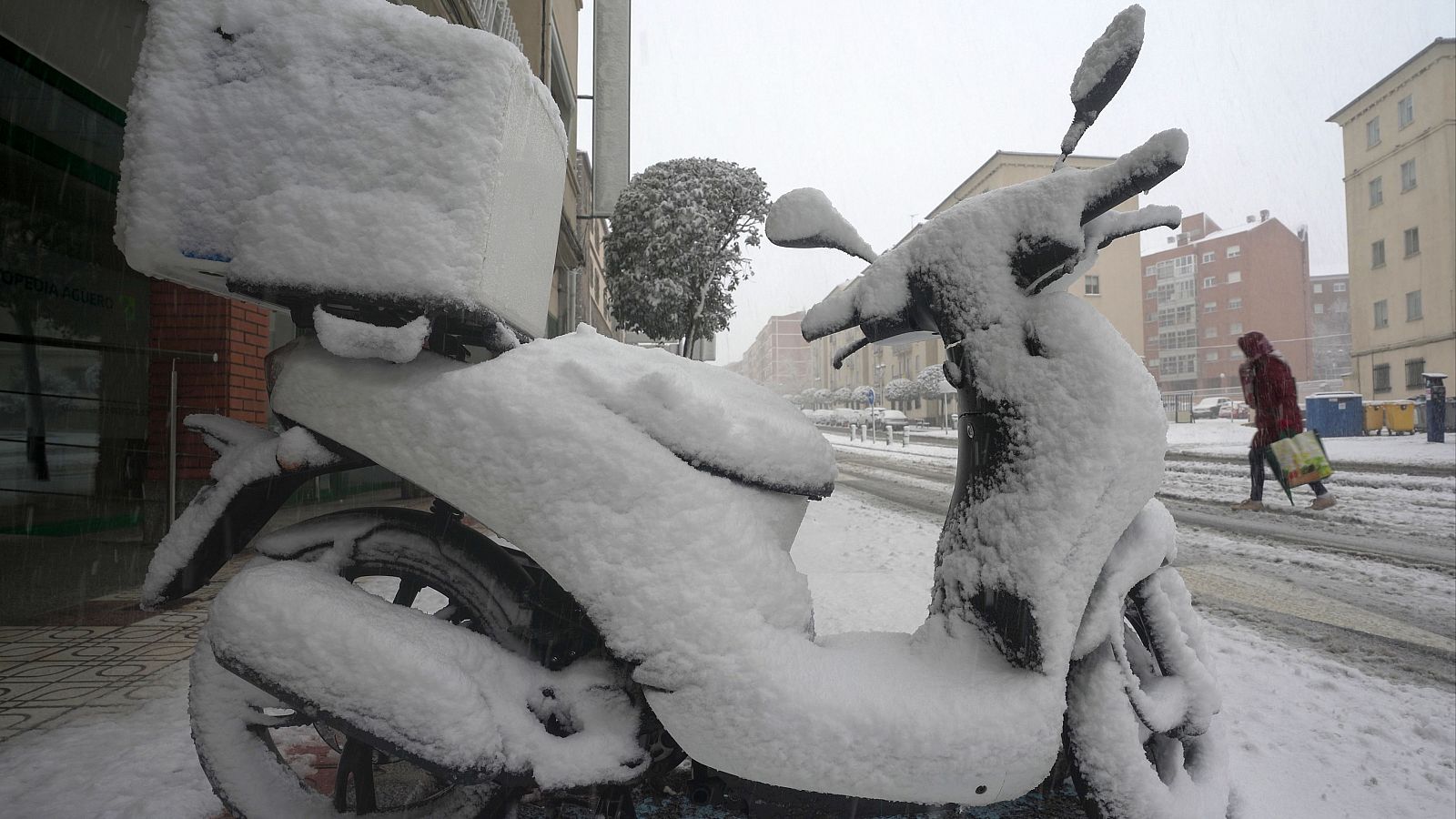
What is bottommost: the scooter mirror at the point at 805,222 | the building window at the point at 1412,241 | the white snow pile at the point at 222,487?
the white snow pile at the point at 222,487

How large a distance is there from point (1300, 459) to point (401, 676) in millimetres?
8006

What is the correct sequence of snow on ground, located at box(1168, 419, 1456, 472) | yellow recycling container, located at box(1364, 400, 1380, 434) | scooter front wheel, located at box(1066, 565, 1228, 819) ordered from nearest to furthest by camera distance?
scooter front wheel, located at box(1066, 565, 1228, 819) < snow on ground, located at box(1168, 419, 1456, 472) < yellow recycling container, located at box(1364, 400, 1380, 434)

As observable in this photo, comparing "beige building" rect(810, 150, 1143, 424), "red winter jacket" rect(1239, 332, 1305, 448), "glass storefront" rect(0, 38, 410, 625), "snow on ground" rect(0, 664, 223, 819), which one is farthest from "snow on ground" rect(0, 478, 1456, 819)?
"beige building" rect(810, 150, 1143, 424)

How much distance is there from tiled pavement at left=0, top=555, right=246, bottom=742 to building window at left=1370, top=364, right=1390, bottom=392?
3622 centimetres

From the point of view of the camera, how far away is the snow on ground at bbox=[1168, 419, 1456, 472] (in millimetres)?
11398

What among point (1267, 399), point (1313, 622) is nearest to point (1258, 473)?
point (1267, 399)

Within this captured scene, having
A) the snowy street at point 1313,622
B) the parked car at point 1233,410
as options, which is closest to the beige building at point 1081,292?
the snowy street at point 1313,622

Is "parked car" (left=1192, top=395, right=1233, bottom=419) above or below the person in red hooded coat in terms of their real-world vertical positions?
above

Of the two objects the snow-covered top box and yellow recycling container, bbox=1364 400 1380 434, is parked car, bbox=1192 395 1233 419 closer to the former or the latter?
yellow recycling container, bbox=1364 400 1380 434

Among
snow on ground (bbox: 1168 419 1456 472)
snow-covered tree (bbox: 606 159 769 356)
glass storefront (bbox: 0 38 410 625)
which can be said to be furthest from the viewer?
snow on ground (bbox: 1168 419 1456 472)

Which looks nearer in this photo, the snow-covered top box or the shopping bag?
the snow-covered top box

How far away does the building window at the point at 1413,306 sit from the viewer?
24984mm

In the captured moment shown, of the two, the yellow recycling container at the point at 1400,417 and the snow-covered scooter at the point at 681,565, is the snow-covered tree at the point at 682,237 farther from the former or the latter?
the yellow recycling container at the point at 1400,417

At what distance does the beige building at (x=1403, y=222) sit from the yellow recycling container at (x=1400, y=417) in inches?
358
